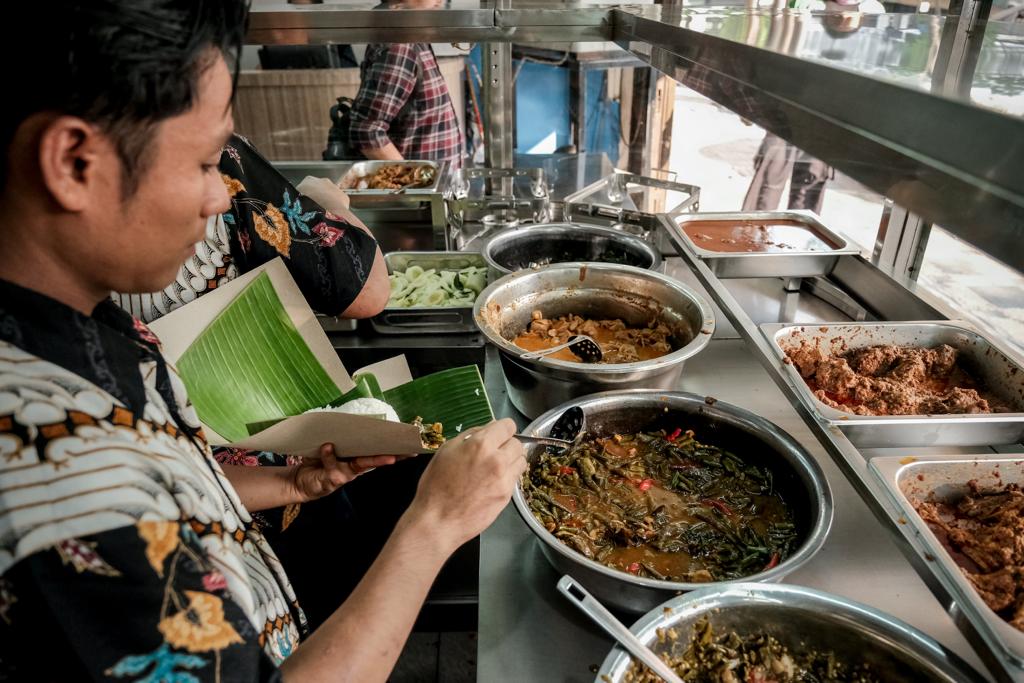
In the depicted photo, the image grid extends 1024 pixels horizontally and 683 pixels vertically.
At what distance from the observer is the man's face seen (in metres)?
0.76

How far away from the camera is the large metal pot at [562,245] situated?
2.58 metres

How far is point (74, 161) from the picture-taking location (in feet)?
2.32

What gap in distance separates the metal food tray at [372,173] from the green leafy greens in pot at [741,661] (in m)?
2.31

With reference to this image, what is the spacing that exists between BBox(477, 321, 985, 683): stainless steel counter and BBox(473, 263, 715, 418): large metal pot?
0.37m

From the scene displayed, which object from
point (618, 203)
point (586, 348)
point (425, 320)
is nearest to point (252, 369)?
point (425, 320)

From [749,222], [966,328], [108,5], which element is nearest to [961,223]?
[108,5]

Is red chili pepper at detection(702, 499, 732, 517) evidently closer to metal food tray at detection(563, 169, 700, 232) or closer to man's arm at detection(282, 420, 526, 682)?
man's arm at detection(282, 420, 526, 682)

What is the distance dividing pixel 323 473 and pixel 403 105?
310 cm

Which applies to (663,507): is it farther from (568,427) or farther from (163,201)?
(163,201)

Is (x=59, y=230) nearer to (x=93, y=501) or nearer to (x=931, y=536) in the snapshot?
(x=93, y=501)

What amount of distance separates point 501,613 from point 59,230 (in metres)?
1.02

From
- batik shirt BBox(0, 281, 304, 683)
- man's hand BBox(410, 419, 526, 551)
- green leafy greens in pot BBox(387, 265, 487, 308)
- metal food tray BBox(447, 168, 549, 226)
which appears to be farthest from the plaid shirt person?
batik shirt BBox(0, 281, 304, 683)

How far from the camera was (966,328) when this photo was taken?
6.06 feet

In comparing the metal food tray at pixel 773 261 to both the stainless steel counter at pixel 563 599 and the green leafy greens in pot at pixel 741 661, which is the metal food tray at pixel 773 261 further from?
the green leafy greens in pot at pixel 741 661
